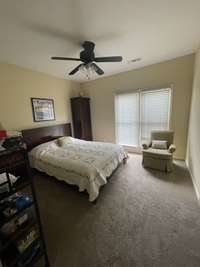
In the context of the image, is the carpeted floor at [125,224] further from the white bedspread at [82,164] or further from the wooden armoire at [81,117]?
the wooden armoire at [81,117]

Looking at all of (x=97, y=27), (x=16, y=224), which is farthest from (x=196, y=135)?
(x=16, y=224)

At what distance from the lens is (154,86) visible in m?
3.66

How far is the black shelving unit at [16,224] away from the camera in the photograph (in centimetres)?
98

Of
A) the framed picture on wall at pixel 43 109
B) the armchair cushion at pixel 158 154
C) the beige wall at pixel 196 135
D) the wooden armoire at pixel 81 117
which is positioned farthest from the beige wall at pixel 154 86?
the framed picture on wall at pixel 43 109

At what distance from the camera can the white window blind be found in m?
4.13

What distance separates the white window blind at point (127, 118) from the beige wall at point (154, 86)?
23cm

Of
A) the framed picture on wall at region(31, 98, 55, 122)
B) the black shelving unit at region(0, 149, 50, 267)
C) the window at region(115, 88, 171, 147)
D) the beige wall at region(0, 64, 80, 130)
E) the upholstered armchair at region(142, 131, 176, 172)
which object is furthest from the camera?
the window at region(115, 88, 171, 147)

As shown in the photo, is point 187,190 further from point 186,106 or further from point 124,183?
point 186,106

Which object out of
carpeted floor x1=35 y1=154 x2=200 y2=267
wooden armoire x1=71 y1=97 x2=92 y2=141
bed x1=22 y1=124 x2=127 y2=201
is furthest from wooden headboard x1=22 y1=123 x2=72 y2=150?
carpeted floor x1=35 y1=154 x2=200 y2=267

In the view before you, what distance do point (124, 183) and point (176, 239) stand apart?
126 cm

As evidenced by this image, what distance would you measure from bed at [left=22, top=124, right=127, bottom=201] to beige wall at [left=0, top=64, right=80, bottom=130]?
1.21 ft

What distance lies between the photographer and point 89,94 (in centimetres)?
495

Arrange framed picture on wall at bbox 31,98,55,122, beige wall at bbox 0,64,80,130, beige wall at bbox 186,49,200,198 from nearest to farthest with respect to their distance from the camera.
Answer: beige wall at bbox 186,49,200,198 → beige wall at bbox 0,64,80,130 → framed picture on wall at bbox 31,98,55,122

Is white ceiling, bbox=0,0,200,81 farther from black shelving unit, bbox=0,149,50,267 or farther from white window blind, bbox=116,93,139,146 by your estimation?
black shelving unit, bbox=0,149,50,267
